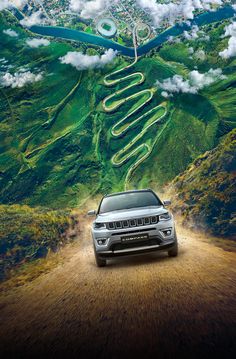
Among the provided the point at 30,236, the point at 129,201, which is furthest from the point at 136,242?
the point at 30,236

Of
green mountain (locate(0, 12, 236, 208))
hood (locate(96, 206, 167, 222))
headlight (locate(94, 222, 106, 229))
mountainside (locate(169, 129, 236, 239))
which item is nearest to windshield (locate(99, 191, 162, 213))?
hood (locate(96, 206, 167, 222))

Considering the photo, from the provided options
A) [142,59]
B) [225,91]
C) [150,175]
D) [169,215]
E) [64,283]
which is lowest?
[150,175]

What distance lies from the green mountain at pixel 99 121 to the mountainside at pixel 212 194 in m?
3.75

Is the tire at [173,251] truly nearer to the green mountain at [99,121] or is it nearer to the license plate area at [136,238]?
the license plate area at [136,238]

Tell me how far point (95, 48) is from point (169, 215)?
29161mm

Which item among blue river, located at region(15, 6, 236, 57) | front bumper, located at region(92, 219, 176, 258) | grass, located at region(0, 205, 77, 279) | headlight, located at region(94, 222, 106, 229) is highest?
blue river, located at region(15, 6, 236, 57)

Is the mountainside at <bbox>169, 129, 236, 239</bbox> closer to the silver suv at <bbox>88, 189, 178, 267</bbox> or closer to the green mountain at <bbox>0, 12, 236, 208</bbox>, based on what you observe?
the green mountain at <bbox>0, 12, 236, 208</bbox>

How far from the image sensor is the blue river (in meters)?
36.2

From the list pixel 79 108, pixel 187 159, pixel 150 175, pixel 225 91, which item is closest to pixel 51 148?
pixel 79 108

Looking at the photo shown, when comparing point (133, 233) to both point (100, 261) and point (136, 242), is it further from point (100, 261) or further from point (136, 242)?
point (100, 261)

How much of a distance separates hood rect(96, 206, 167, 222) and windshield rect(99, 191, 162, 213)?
0.32 m

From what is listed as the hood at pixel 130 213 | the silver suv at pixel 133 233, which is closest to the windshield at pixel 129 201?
the hood at pixel 130 213

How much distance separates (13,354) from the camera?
4469 mm

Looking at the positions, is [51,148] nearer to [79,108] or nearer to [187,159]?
[79,108]
